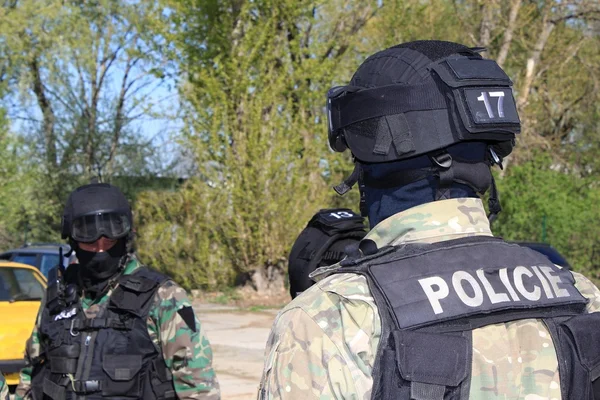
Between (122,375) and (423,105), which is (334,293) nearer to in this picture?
(423,105)

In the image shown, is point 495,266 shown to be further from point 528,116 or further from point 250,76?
point 528,116

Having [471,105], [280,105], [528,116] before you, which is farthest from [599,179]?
[471,105]

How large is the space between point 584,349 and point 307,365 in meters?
0.64

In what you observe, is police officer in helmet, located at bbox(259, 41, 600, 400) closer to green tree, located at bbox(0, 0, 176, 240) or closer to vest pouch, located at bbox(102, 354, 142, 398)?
vest pouch, located at bbox(102, 354, 142, 398)

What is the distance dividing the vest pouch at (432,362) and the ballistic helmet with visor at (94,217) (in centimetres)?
254

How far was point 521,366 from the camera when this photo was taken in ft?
5.69

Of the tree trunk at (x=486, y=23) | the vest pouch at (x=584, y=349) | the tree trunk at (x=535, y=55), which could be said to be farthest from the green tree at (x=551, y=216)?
the vest pouch at (x=584, y=349)

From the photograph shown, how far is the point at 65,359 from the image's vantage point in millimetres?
3625

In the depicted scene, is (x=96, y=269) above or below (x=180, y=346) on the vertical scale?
above

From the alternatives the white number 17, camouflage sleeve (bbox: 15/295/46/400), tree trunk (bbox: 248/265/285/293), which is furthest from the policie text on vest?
tree trunk (bbox: 248/265/285/293)

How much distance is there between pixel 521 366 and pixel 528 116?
1964 cm

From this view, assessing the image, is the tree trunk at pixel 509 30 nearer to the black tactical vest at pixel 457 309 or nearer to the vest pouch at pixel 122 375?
the vest pouch at pixel 122 375

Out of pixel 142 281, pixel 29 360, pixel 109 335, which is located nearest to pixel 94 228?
pixel 142 281

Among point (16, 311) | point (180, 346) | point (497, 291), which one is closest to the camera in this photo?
point (497, 291)
